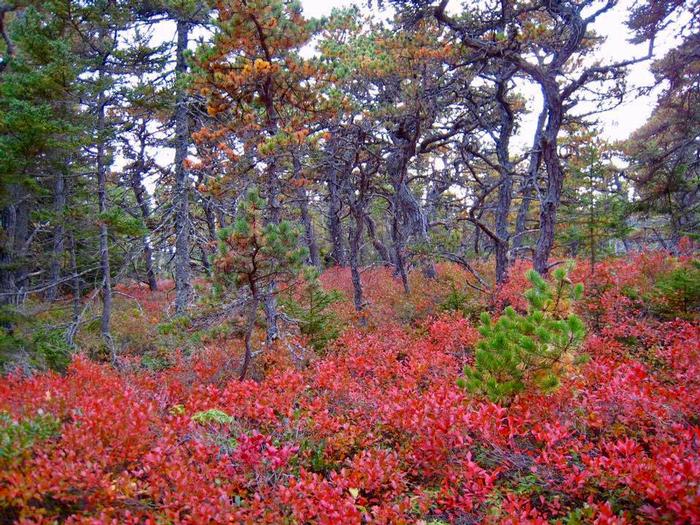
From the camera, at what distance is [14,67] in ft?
30.1

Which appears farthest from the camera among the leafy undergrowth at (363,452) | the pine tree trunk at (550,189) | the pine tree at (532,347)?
the pine tree trunk at (550,189)

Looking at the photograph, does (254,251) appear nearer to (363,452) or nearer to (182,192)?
(363,452)

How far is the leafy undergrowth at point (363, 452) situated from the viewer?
3.41 metres

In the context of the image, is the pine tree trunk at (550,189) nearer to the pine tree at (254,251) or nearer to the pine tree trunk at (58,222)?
the pine tree at (254,251)

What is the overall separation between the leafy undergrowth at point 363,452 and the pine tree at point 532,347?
197 mm

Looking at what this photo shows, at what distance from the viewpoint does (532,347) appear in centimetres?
471

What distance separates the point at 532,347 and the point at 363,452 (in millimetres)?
2057

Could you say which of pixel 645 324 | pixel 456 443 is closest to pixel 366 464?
pixel 456 443

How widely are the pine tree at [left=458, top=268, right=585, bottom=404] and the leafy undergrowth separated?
0.20 meters

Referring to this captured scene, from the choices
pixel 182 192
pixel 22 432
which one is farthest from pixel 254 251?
pixel 182 192

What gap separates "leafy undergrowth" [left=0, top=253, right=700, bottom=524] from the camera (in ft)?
11.2

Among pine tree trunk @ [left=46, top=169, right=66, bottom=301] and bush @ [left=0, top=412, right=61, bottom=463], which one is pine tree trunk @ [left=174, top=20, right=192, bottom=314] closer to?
pine tree trunk @ [left=46, top=169, right=66, bottom=301]

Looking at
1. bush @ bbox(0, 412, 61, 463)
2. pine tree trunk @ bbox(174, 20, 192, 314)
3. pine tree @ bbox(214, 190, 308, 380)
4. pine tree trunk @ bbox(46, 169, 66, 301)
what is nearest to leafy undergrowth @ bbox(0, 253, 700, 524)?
bush @ bbox(0, 412, 61, 463)

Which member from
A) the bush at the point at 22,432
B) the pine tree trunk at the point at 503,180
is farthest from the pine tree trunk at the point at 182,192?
the pine tree trunk at the point at 503,180
